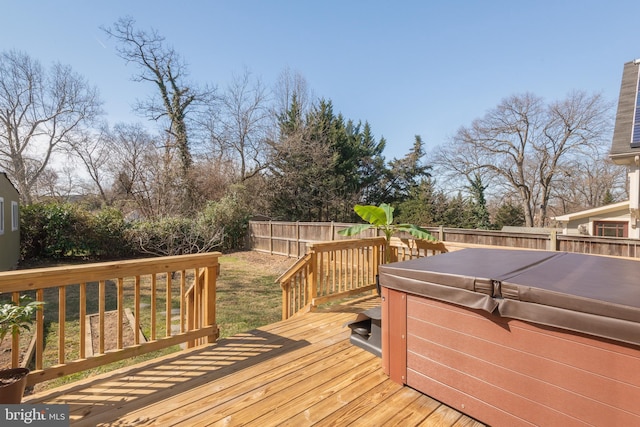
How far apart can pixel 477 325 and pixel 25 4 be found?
12773mm

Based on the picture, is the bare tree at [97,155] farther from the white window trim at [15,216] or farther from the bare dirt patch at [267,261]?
the bare dirt patch at [267,261]

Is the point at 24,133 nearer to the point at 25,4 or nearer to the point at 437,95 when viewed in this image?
the point at 25,4

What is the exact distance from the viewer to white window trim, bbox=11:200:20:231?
9.29m

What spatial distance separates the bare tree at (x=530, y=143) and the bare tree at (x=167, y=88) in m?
16.1

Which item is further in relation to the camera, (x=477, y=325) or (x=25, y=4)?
(x=25, y=4)

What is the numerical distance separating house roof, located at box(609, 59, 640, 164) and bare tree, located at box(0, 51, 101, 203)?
71.6ft

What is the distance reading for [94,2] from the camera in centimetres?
904

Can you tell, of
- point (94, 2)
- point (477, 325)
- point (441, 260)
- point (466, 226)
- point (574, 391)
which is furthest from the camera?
point (466, 226)

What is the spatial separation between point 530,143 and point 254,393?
73.4 feet

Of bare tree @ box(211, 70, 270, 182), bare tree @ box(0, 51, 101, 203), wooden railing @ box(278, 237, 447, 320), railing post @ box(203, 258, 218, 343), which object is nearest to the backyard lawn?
wooden railing @ box(278, 237, 447, 320)

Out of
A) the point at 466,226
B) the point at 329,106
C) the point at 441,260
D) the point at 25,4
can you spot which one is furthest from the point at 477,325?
the point at 329,106

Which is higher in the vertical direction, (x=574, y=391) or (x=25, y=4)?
(x=25, y=4)

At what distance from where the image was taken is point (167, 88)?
51.9 ft

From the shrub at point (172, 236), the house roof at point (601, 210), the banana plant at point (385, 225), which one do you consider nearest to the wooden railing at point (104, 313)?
the banana plant at point (385, 225)
